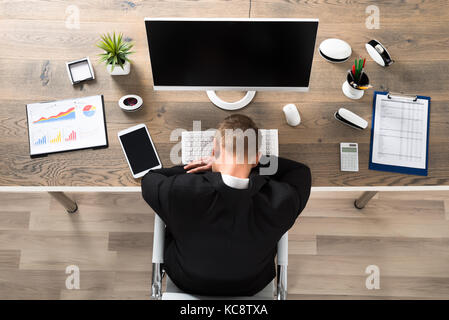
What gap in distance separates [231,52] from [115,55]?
0.55m

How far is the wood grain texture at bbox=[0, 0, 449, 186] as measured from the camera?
1504 millimetres

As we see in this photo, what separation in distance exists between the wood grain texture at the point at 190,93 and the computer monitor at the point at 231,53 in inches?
5.8

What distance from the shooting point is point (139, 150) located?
151cm

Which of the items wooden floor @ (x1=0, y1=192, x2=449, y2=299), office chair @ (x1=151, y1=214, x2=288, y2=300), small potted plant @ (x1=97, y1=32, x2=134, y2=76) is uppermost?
small potted plant @ (x1=97, y1=32, x2=134, y2=76)

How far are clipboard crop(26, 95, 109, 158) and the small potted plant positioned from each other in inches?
6.4

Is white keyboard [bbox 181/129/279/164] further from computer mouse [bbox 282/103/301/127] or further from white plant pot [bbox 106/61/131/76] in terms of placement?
white plant pot [bbox 106/61/131/76]

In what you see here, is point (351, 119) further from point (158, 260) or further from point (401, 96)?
point (158, 260)

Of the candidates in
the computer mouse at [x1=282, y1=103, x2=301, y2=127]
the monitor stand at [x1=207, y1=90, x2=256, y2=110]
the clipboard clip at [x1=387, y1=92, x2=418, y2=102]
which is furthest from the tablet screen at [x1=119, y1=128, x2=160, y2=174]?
the clipboard clip at [x1=387, y1=92, x2=418, y2=102]

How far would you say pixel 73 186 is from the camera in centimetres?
148

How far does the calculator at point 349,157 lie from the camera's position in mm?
1508

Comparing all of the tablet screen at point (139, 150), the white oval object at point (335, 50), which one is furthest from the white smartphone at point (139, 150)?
the white oval object at point (335, 50)

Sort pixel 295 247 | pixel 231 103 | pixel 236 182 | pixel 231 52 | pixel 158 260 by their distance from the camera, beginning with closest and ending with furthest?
pixel 236 182 < pixel 231 52 < pixel 158 260 < pixel 231 103 < pixel 295 247

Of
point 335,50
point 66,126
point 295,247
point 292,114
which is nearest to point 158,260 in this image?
point 66,126
